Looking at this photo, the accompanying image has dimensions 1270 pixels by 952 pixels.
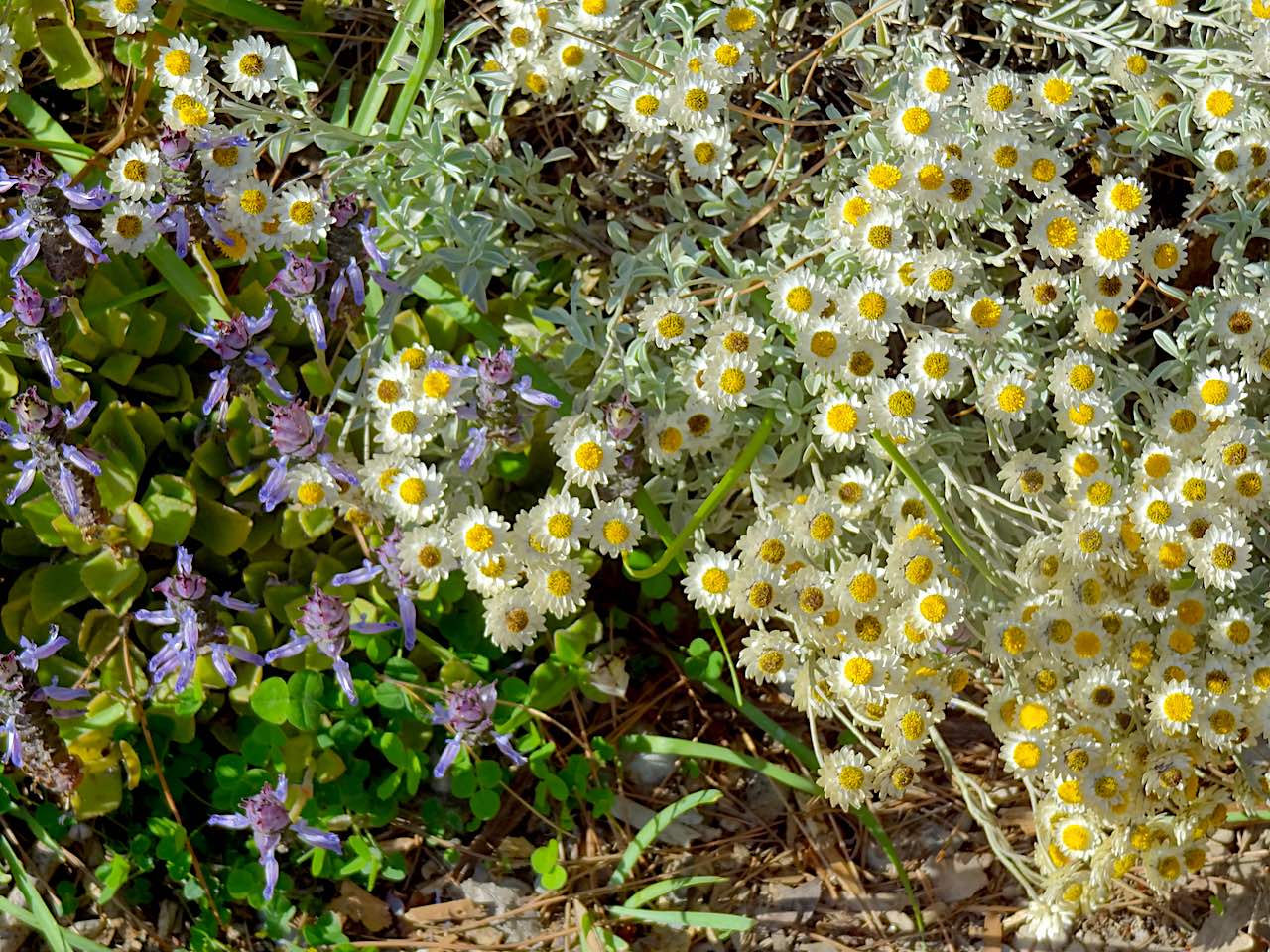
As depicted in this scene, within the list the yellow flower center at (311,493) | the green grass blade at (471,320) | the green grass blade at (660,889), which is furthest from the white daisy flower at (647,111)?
the green grass blade at (660,889)

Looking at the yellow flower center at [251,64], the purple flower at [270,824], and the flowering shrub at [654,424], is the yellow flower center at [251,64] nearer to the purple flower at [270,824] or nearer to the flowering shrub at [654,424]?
the flowering shrub at [654,424]

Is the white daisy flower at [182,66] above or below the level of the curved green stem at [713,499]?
above

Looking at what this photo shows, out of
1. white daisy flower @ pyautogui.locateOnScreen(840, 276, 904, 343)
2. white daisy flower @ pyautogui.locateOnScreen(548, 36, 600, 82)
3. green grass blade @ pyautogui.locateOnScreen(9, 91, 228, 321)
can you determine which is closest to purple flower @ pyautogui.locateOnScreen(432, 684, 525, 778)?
green grass blade @ pyautogui.locateOnScreen(9, 91, 228, 321)

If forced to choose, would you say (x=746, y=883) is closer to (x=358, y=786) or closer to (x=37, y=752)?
(x=358, y=786)

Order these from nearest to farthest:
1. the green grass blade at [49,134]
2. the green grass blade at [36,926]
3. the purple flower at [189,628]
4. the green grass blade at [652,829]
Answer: the purple flower at [189,628] → the green grass blade at [36,926] → the green grass blade at [49,134] → the green grass blade at [652,829]

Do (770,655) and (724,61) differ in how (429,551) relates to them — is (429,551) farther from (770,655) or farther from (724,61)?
(724,61)

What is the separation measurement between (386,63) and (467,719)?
A: 133 centimetres

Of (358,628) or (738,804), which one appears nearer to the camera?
(358,628)

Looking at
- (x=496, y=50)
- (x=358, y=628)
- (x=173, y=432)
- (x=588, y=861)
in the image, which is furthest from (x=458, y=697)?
(x=496, y=50)

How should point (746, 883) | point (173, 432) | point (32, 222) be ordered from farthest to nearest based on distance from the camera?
point (746, 883) < point (173, 432) < point (32, 222)

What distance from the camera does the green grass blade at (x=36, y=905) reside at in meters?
2.40

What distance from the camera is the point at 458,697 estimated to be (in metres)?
A: 2.30

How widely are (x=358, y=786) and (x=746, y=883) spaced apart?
2.95 ft

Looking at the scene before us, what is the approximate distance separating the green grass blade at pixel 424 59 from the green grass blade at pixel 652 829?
1509mm
